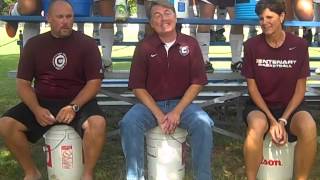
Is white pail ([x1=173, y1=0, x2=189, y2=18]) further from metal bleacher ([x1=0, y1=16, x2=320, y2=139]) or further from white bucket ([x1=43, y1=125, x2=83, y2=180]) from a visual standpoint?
white bucket ([x1=43, y1=125, x2=83, y2=180])

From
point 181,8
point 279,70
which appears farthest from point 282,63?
point 181,8

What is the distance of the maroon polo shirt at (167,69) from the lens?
4152 millimetres

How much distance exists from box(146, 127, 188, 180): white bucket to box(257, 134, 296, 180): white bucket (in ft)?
2.09

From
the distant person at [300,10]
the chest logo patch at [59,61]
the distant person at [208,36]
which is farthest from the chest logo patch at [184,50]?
the distant person at [300,10]

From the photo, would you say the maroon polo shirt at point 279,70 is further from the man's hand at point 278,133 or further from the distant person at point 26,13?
the distant person at point 26,13

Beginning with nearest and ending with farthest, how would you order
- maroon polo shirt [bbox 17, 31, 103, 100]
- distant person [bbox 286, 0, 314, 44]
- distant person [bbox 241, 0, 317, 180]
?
distant person [bbox 241, 0, 317, 180] < maroon polo shirt [bbox 17, 31, 103, 100] < distant person [bbox 286, 0, 314, 44]

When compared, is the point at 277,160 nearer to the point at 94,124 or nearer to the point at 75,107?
the point at 94,124

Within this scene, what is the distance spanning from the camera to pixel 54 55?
14.0 feet

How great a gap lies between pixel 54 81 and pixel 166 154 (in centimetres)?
112

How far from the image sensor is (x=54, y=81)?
14.0 feet

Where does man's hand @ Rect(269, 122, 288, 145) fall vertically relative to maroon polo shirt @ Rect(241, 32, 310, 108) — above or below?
below

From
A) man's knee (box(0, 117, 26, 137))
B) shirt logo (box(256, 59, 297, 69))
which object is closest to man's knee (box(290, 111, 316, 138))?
shirt logo (box(256, 59, 297, 69))

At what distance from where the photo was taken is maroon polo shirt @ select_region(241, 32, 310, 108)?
13.7 ft

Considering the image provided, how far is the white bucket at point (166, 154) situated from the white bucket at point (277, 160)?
64 centimetres
